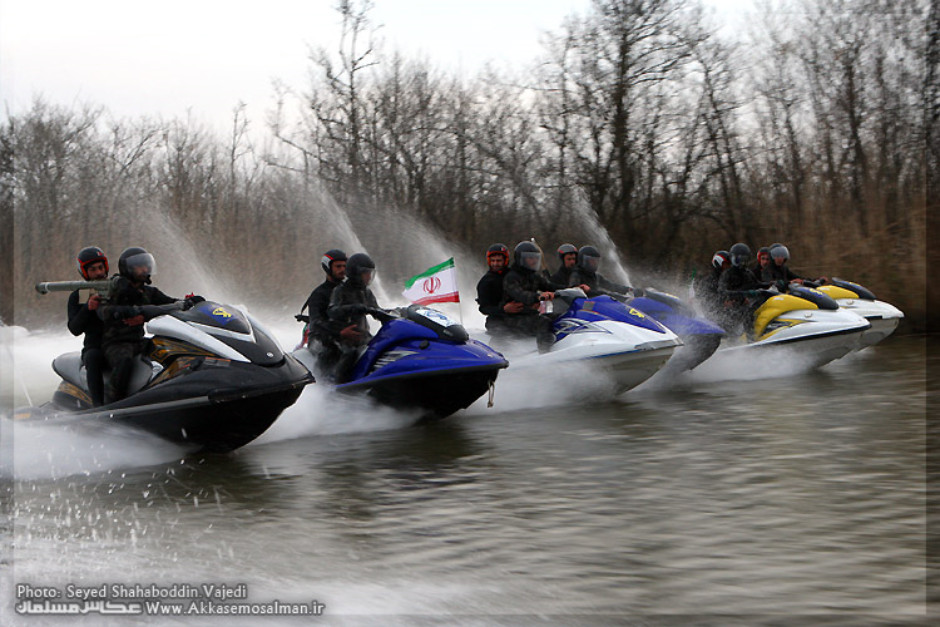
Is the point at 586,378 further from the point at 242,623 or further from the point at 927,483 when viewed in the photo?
the point at 242,623

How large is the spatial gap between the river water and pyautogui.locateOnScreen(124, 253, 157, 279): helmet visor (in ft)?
3.92

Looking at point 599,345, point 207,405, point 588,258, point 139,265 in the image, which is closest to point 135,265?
point 139,265

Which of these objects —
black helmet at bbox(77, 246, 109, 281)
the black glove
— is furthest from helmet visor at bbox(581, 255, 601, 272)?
black helmet at bbox(77, 246, 109, 281)

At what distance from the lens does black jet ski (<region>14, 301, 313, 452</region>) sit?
688 cm

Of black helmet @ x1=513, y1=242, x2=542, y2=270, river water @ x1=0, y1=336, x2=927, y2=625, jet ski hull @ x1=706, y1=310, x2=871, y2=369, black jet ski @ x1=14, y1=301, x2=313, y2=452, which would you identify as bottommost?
river water @ x1=0, y1=336, x2=927, y2=625

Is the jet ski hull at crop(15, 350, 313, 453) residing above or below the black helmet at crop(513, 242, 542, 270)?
below

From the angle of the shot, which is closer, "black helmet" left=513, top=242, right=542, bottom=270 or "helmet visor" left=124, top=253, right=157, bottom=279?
"helmet visor" left=124, top=253, right=157, bottom=279

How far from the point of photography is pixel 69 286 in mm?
6906

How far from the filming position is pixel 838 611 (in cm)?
382

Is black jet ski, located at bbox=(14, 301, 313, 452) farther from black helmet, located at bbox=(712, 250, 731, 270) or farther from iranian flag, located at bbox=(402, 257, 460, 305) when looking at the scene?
black helmet, located at bbox=(712, 250, 731, 270)

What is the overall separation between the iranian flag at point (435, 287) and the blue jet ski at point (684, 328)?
6.82 ft

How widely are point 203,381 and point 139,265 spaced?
45.5 inches

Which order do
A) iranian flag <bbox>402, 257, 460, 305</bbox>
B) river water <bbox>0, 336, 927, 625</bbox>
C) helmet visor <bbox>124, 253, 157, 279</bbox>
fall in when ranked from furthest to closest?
1. iranian flag <bbox>402, 257, 460, 305</bbox>
2. helmet visor <bbox>124, 253, 157, 279</bbox>
3. river water <bbox>0, 336, 927, 625</bbox>

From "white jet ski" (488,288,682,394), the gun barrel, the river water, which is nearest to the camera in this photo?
the river water
